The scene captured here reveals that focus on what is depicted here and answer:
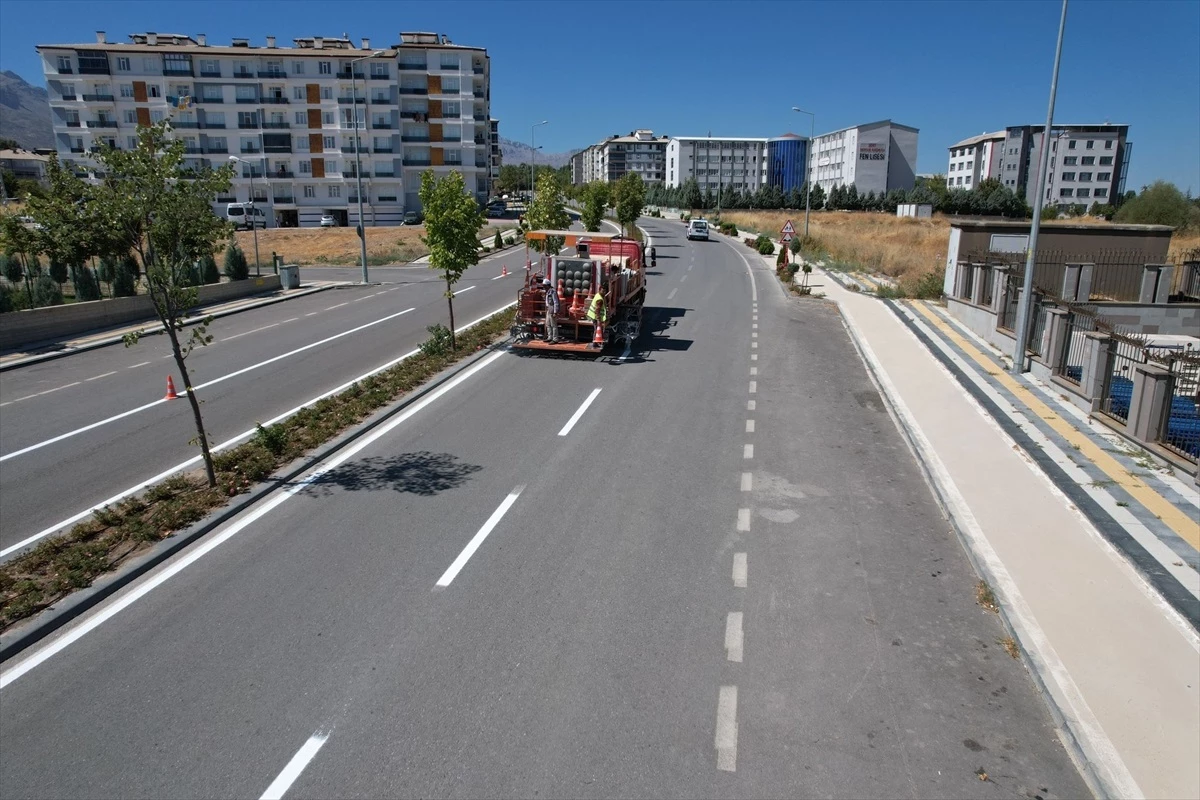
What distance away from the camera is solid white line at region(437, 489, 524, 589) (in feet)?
26.0

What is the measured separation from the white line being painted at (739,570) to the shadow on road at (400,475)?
3.89 meters

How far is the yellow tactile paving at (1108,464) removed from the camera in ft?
30.1

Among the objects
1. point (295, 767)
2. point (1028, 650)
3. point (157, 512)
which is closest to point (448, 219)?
point (157, 512)

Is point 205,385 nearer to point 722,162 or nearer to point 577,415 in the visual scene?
point 577,415

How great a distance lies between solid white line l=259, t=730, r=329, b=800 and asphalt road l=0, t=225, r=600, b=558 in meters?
5.60

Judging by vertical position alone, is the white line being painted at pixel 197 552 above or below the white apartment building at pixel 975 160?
below

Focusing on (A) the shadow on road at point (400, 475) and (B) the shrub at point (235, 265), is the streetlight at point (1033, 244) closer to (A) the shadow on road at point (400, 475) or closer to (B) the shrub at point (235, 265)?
(A) the shadow on road at point (400, 475)

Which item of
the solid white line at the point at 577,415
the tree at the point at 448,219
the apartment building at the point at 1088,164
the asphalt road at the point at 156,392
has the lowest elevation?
the asphalt road at the point at 156,392

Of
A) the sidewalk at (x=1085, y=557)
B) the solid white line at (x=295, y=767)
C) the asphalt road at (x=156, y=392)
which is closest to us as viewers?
the solid white line at (x=295, y=767)

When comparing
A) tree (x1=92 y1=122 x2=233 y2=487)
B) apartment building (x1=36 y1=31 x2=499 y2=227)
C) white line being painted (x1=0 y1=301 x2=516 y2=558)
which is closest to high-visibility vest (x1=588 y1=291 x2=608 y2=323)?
white line being painted (x1=0 y1=301 x2=516 y2=558)

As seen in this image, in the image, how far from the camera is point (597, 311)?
18531 mm

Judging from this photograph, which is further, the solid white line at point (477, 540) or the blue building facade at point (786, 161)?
the blue building facade at point (786, 161)

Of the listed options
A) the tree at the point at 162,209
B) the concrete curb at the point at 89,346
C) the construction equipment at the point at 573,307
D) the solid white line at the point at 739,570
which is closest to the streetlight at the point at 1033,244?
the construction equipment at the point at 573,307

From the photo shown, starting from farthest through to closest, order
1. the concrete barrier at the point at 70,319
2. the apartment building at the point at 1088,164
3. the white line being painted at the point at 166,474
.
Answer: the apartment building at the point at 1088,164 → the concrete barrier at the point at 70,319 → the white line being painted at the point at 166,474
